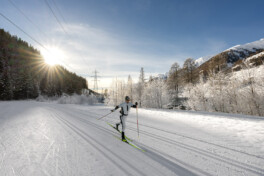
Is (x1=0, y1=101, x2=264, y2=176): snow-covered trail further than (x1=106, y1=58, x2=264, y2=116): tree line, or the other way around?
(x1=106, y1=58, x2=264, y2=116): tree line

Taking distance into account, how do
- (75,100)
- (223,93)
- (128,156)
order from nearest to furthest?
1. (128,156)
2. (223,93)
3. (75,100)

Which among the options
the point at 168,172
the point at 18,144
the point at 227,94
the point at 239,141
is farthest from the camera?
the point at 227,94

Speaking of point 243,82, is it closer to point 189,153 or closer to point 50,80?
point 189,153

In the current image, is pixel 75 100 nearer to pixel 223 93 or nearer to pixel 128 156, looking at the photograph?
pixel 223 93

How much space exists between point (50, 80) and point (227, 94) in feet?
266

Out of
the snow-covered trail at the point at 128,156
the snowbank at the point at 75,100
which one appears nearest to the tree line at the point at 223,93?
the snow-covered trail at the point at 128,156

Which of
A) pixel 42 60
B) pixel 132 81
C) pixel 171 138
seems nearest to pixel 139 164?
pixel 171 138

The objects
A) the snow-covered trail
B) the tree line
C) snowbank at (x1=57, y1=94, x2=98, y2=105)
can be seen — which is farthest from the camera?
snowbank at (x1=57, y1=94, x2=98, y2=105)

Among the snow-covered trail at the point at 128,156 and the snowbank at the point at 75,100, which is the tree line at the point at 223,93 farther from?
the snowbank at the point at 75,100

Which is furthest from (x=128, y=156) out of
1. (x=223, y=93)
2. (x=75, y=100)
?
(x=75, y=100)

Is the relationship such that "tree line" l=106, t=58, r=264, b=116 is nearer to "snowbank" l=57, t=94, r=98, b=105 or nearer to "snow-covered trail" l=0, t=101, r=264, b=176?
"snow-covered trail" l=0, t=101, r=264, b=176

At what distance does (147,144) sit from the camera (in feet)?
15.7

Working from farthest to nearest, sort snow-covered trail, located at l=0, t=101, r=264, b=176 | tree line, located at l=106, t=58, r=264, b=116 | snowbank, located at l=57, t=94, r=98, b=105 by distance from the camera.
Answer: snowbank, located at l=57, t=94, r=98, b=105
tree line, located at l=106, t=58, r=264, b=116
snow-covered trail, located at l=0, t=101, r=264, b=176

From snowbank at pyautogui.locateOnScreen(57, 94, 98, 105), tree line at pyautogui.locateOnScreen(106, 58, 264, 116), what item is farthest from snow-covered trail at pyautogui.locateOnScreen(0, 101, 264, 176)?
snowbank at pyautogui.locateOnScreen(57, 94, 98, 105)
